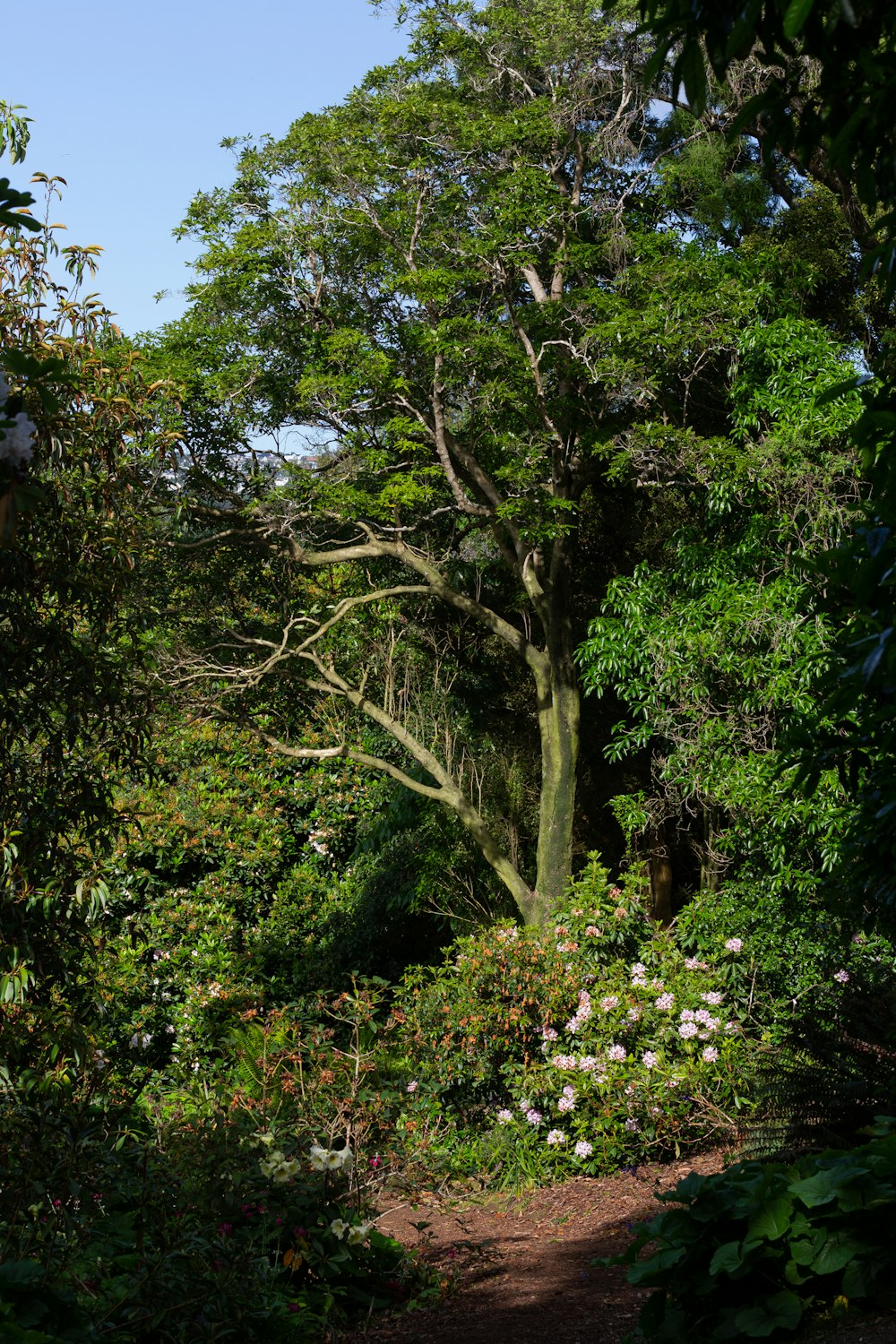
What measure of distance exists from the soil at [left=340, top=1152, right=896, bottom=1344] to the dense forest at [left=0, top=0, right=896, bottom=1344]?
0.66 feet

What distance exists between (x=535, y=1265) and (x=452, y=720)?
7227 mm

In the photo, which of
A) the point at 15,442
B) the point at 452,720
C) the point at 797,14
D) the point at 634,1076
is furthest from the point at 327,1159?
the point at 452,720

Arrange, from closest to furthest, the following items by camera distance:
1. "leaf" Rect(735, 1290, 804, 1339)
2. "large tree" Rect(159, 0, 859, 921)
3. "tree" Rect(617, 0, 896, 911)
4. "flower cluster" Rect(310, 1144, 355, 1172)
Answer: "tree" Rect(617, 0, 896, 911)
"leaf" Rect(735, 1290, 804, 1339)
"flower cluster" Rect(310, 1144, 355, 1172)
"large tree" Rect(159, 0, 859, 921)

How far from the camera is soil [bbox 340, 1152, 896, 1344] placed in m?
4.64

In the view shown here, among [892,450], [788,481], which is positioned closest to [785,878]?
[788,481]

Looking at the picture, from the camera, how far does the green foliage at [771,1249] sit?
334 centimetres

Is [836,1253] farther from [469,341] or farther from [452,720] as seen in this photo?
[452,720]

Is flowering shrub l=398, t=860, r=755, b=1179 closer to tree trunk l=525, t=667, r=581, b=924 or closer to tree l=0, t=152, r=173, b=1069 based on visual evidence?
tree trunk l=525, t=667, r=581, b=924

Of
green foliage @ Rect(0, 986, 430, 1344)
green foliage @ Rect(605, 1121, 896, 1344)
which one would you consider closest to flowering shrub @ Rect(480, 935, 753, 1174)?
green foliage @ Rect(0, 986, 430, 1344)

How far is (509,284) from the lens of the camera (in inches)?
435

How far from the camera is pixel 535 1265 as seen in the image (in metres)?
5.89

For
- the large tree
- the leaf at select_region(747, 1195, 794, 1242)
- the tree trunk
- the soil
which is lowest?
the soil

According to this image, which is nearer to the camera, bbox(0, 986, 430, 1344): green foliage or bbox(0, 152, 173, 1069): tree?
bbox(0, 986, 430, 1344): green foliage

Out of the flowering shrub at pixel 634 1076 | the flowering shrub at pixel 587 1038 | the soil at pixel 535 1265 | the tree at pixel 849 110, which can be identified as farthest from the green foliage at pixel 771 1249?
the flowering shrub at pixel 634 1076
